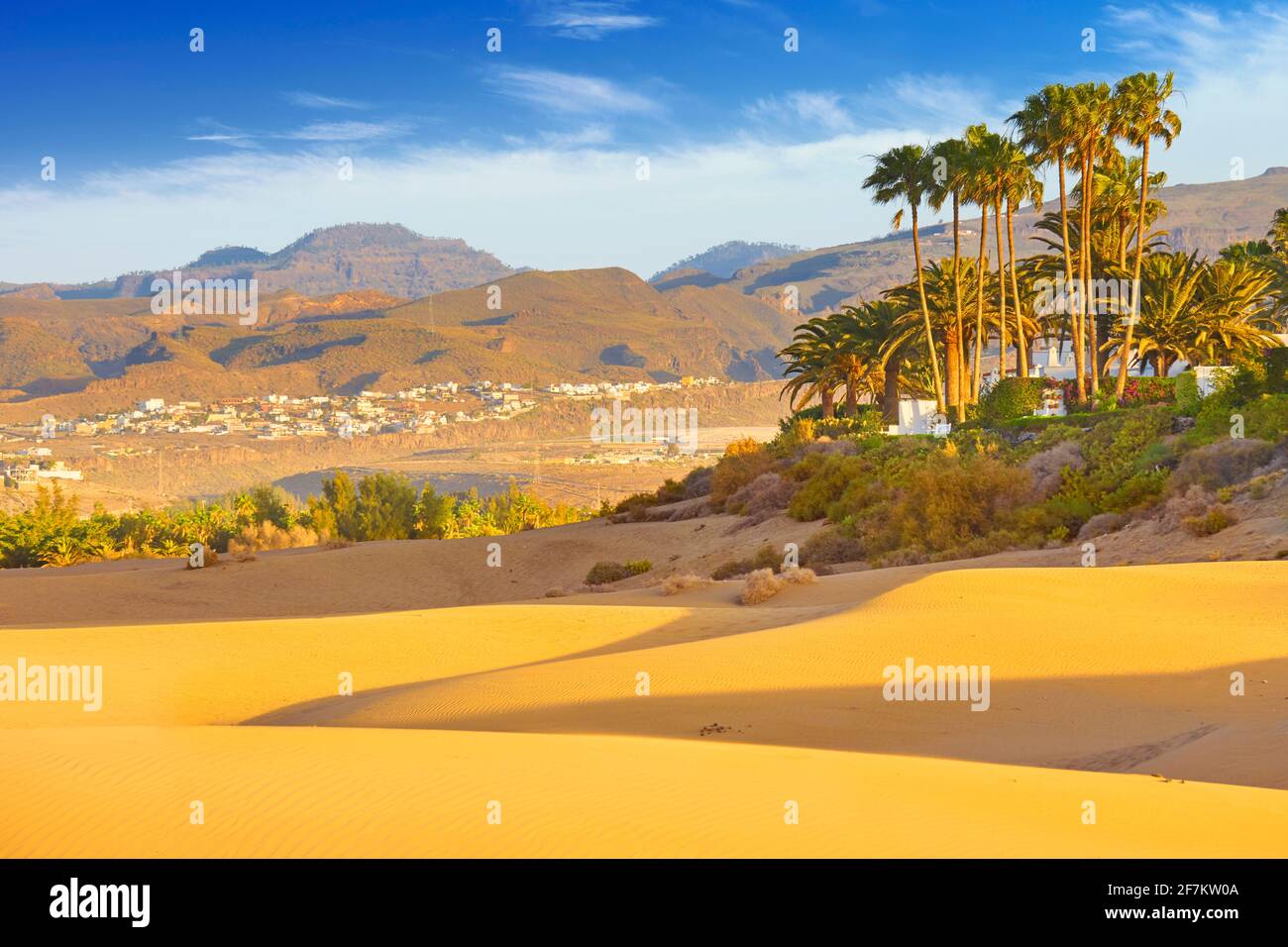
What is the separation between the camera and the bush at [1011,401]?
40656 millimetres

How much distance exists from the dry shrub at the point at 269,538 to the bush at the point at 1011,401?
978 inches

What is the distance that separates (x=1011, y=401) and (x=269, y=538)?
27.0 meters

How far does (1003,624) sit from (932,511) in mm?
13614

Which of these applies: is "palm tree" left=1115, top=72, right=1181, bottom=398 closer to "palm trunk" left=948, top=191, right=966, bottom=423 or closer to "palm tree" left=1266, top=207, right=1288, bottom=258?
"palm trunk" left=948, top=191, right=966, bottom=423

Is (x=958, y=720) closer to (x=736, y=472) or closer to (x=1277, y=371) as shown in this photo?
(x=1277, y=371)

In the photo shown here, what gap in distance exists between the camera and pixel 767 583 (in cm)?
2033

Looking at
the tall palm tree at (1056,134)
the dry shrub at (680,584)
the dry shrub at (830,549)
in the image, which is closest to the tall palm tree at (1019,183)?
the tall palm tree at (1056,134)

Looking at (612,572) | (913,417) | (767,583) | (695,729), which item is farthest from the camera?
(913,417)

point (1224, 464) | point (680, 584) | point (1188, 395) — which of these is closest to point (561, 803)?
point (680, 584)

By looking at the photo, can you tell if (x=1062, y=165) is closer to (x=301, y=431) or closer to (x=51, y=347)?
(x=301, y=431)

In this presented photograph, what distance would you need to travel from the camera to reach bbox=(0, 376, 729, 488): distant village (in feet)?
409

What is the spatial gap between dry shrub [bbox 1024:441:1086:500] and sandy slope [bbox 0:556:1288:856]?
937 centimetres

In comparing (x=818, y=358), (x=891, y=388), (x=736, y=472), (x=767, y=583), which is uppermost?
(x=818, y=358)

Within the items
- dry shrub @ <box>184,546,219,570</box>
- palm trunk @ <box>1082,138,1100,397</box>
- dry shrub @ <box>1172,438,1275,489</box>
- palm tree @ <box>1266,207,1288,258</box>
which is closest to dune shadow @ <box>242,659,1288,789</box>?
dry shrub @ <box>1172,438,1275,489</box>
